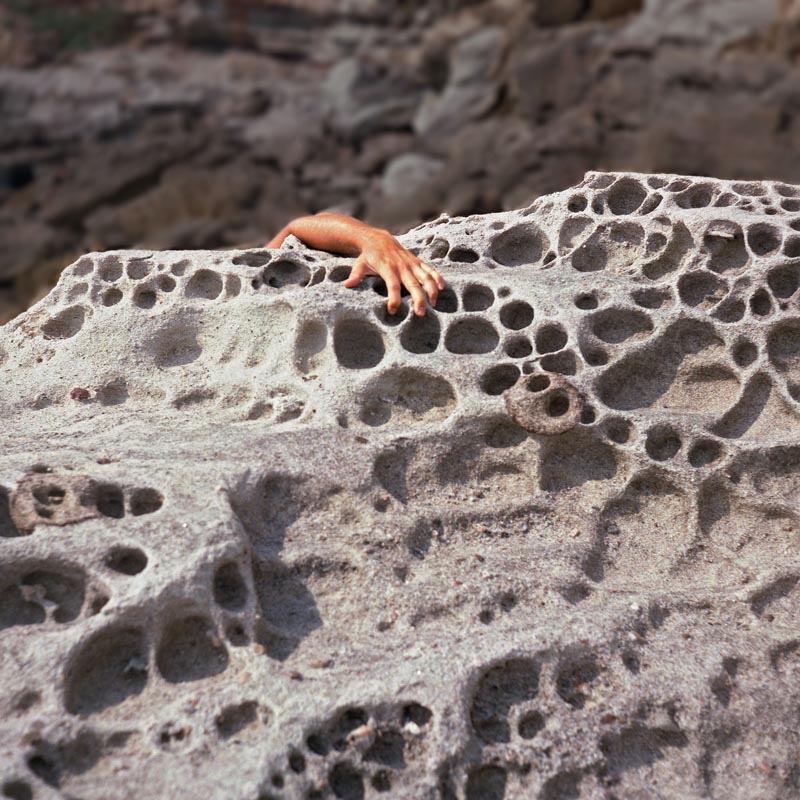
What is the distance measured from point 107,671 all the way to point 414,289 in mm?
1399

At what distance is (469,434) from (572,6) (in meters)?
11.1

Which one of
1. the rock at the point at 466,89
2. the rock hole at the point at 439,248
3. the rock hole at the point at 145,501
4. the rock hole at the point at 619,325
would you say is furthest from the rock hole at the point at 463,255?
the rock at the point at 466,89

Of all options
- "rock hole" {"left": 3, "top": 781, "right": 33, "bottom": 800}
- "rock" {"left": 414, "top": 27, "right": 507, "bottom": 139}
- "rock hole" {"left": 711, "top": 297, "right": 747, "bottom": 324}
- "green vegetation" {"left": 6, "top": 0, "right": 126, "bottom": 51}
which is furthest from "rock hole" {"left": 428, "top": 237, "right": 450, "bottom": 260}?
"green vegetation" {"left": 6, "top": 0, "right": 126, "bottom": 51}

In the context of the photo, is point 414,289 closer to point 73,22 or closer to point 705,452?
point 705,452

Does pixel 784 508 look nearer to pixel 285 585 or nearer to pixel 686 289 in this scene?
pixel 686 289

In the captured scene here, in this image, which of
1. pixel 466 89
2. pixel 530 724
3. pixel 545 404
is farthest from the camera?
pixel 466 89

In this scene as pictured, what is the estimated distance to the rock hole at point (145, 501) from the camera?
236 centimetres

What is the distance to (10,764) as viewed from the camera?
1855mm

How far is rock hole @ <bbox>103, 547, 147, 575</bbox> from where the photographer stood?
2176 mm

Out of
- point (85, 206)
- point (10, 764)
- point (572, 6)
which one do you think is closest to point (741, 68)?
point (572, 6)

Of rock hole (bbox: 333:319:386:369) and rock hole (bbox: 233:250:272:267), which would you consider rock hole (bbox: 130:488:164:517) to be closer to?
rock hole (bbox: 333:319:386:369)

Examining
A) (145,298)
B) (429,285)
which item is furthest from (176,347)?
(429,285)

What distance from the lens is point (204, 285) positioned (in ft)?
10.5

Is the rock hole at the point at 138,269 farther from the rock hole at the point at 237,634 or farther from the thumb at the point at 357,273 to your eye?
the rock hole at the point at 237,634
